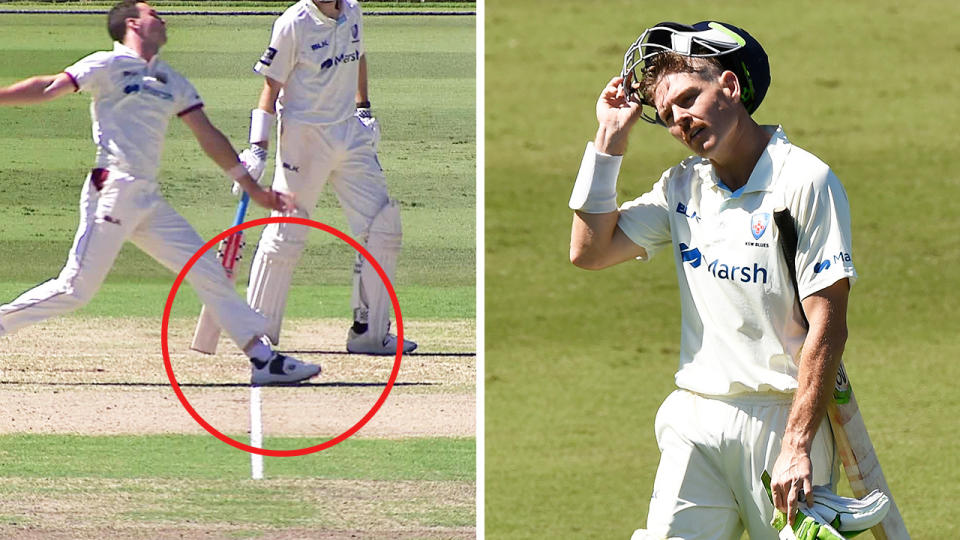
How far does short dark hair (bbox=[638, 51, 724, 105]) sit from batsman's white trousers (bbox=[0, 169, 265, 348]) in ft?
6.97

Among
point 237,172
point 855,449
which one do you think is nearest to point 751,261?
point 855,449

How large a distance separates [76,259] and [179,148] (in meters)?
0.51

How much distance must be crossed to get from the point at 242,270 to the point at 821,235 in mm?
2581

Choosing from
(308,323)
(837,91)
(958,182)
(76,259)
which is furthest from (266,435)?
(837,91)

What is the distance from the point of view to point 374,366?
20.0ft

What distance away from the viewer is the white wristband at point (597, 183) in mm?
4246

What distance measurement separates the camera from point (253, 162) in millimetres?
5863

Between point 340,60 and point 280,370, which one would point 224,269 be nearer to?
point 280,370

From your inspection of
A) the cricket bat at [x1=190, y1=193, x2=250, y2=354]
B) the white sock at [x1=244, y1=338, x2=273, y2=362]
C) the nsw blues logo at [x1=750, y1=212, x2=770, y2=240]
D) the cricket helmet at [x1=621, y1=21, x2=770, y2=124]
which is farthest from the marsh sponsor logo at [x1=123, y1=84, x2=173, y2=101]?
the nsw blues logo at [x1=750, y1=212, x2=770, y2=240]

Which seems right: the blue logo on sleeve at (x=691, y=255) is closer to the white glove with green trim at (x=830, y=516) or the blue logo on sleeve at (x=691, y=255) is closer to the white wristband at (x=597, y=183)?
the white wristband at (x=597, y=183)

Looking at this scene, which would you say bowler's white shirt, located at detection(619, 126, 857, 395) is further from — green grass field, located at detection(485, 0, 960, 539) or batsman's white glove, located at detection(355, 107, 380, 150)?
green grass field, located at detection(485, 0, 960, 539)

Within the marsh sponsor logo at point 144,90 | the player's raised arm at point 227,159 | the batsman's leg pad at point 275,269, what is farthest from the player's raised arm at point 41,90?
the batsman's leg pad at point 275,269

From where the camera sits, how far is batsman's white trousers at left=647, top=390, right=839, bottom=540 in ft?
13.5

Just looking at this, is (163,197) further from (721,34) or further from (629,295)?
(629,295)
